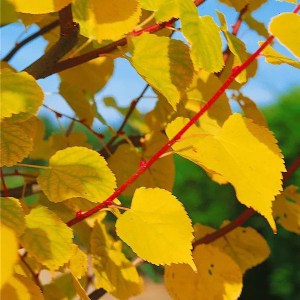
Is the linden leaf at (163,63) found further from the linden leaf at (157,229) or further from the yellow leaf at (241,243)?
the yellow leaf at (241,243)

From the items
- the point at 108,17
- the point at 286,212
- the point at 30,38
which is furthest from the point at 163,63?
the point at 30,38

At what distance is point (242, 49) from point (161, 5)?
0.07 m

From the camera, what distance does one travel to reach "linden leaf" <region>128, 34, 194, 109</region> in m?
0.49

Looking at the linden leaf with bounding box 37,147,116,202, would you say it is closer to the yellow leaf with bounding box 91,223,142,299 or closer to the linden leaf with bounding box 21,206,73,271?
the linden leaf with bounding box 21,206,73,271

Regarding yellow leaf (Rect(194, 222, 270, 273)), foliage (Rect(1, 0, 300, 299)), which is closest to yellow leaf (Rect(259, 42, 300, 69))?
foliage (Rect(1, 0, 300, 299))

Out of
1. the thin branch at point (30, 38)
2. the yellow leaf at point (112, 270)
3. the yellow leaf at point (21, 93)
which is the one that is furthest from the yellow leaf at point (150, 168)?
the yellow leaf at point (21, 93)

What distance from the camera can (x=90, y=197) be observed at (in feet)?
1.62

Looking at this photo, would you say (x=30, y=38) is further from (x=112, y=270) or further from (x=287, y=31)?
(x=287, y=31)

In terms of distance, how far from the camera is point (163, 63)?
0.50 meters

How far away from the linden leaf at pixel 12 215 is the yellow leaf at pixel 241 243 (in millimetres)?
384

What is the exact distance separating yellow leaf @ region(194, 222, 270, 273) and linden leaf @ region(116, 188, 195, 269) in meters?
0.29

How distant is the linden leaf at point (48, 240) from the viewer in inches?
18.0

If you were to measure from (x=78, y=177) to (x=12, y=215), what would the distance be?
98mm

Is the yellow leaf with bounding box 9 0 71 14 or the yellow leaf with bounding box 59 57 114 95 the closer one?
the yellow leaf with bounding box 9 0 71 14
